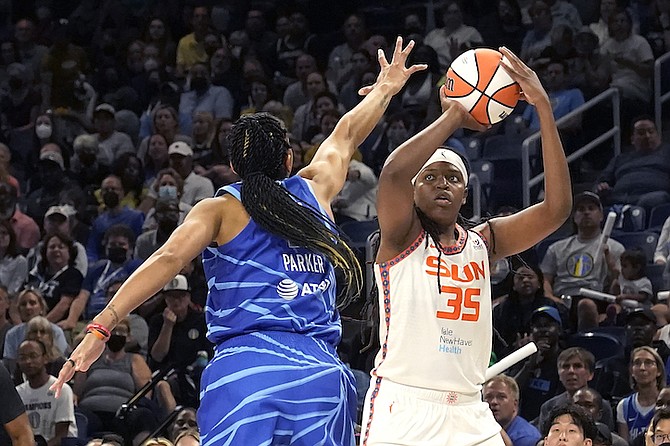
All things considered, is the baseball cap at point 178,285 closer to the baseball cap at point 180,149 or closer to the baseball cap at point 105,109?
the baseball cap at point 180,149

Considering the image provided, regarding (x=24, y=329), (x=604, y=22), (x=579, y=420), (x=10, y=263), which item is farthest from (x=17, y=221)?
(x=579, y=420)

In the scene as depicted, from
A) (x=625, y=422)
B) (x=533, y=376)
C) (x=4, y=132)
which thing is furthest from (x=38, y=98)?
(x=625, y=422)

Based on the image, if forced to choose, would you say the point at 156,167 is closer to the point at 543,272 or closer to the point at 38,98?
the point at 38,98

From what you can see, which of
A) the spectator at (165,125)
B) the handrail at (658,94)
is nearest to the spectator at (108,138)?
the spectator at (165,125)

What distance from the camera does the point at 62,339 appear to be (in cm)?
1104

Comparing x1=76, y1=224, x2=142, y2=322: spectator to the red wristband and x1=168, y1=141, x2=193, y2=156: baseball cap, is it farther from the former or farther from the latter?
the red wristband

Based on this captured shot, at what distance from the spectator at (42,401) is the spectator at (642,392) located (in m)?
3.96

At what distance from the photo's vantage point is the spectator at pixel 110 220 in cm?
1324

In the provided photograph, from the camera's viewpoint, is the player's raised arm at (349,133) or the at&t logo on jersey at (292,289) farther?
the player's raised arm at (349,133)

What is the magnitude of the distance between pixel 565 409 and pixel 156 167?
8185 mm

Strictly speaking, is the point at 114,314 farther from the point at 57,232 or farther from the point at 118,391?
the point at 57,232

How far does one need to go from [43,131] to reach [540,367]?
7623 mm

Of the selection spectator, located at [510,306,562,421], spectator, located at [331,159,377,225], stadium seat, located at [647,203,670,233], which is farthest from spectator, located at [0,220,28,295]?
stadium seat, located at [647,203,670,233]

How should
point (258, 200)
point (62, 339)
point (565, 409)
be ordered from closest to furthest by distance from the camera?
point (258, 200) → point (565, 409) → point (62, 339)
